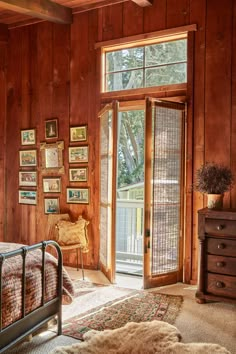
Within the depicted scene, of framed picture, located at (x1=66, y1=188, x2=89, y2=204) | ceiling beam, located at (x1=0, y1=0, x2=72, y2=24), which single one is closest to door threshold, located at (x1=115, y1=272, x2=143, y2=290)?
framed picture, located at (x1=66, y1=188, x2=89, y2=204)

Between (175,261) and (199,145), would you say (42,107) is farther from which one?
A: (175,261)

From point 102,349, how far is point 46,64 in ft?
13.2

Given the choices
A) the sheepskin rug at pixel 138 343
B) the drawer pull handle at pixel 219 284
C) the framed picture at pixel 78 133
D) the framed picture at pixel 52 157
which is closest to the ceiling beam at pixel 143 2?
the framed picture at pixel 78 133

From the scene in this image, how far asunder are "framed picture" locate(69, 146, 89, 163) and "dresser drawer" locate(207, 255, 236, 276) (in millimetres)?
2192

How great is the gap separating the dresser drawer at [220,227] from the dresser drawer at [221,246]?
0.24 ft

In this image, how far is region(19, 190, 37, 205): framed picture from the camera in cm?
539

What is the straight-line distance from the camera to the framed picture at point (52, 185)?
514cm

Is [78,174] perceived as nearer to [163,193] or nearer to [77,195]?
[77,195]

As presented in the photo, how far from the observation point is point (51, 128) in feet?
17.0

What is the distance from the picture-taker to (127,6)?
458cm

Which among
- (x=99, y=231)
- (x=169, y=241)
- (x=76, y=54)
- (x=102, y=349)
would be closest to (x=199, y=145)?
(x=169, y=241)

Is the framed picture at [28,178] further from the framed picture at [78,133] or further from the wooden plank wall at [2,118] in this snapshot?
the framed picture at [78,133]

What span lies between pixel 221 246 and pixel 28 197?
10.1 ft

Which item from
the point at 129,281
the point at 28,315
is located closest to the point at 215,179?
the point at 129,281
